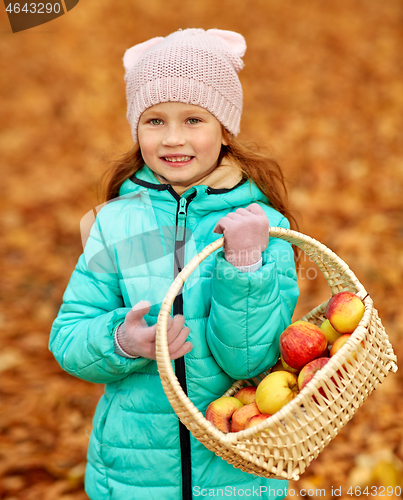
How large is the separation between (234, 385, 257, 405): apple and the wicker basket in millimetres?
201

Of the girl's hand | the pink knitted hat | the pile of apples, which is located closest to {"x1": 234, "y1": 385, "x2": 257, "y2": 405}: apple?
the pile of apples

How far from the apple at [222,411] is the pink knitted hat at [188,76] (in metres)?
0.88

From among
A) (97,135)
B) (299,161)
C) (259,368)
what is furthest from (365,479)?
(97,135)

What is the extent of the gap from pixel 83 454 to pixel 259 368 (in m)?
1.68

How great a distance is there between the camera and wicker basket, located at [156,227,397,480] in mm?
1139

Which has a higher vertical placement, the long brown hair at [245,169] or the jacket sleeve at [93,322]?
the long brown hair at [245,169]

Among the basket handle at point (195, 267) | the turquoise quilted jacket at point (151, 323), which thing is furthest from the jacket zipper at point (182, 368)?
the basket handle at point (195, 267)

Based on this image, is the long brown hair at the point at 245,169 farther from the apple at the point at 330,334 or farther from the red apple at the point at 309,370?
the red apple at the point at 309,370

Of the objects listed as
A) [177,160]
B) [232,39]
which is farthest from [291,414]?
[232,39]

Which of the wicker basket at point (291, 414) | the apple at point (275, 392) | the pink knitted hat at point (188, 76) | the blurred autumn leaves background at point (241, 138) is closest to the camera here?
the wicker basket at point (291, 414)

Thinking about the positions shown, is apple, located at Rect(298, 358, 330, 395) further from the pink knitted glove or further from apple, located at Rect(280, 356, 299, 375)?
the pink knitted glove

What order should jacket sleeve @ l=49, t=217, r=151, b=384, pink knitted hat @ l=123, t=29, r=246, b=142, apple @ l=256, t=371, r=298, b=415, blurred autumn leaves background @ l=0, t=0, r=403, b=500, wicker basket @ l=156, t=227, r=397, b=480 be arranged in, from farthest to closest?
blurred autumn leaves background @ l=0, t=0, r=403, b=500 → pink knitted hat @ l=123, t=29, r=246, b=142 → jacket sleeve @ l=49, t=217, r=151, b=384 → apple @ l=256, t=371, r=298, b=415 → wicker basket @ l=156, t=227, r=397, b=480

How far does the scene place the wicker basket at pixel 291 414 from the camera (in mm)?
1139

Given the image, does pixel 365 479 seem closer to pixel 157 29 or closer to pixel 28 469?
pixel 28 469
